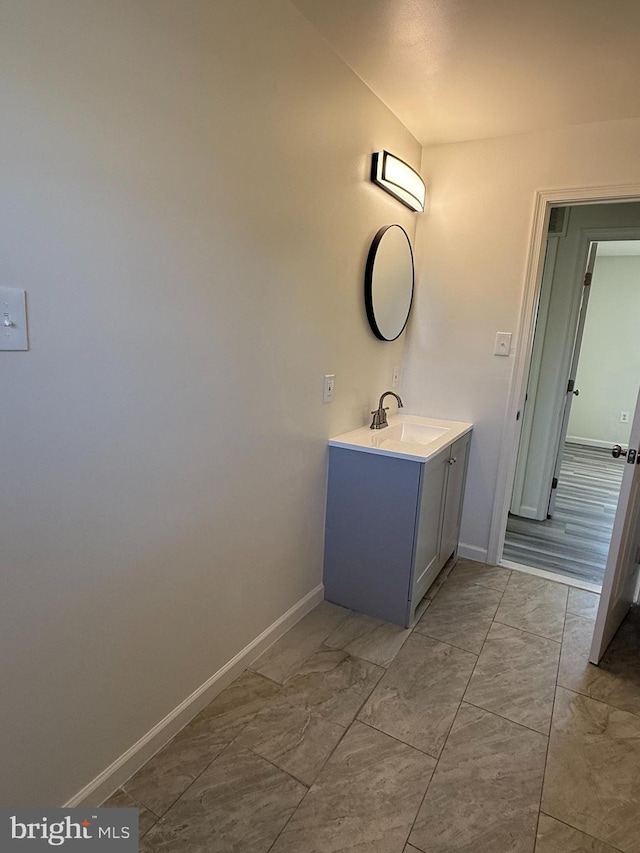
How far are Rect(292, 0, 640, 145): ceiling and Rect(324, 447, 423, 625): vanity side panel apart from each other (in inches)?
63.0

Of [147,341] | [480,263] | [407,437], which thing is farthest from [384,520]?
[480,263]

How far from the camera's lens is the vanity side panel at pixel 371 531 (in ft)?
7.02

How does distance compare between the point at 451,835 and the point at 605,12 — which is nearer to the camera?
the point at 451,835

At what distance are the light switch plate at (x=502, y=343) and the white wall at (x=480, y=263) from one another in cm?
3

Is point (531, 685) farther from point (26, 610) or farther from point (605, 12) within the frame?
point (605, 12)

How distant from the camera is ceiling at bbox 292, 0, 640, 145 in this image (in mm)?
1570

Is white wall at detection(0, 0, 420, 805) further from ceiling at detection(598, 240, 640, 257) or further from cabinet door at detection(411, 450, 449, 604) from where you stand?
ceiling at detection(598, 240, 640, 257)

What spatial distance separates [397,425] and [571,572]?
1357 mm

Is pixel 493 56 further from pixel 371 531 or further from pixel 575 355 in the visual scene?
pixel 575 355

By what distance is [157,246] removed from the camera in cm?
128

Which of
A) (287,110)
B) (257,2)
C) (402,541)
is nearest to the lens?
(257,2)

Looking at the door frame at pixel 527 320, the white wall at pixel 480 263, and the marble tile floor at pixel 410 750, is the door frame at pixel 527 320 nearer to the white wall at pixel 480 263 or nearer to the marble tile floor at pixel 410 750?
the white wall at pixel 480 263

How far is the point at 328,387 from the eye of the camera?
7.22 ft

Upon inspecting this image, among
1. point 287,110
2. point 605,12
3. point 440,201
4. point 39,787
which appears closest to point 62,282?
point 287,110
